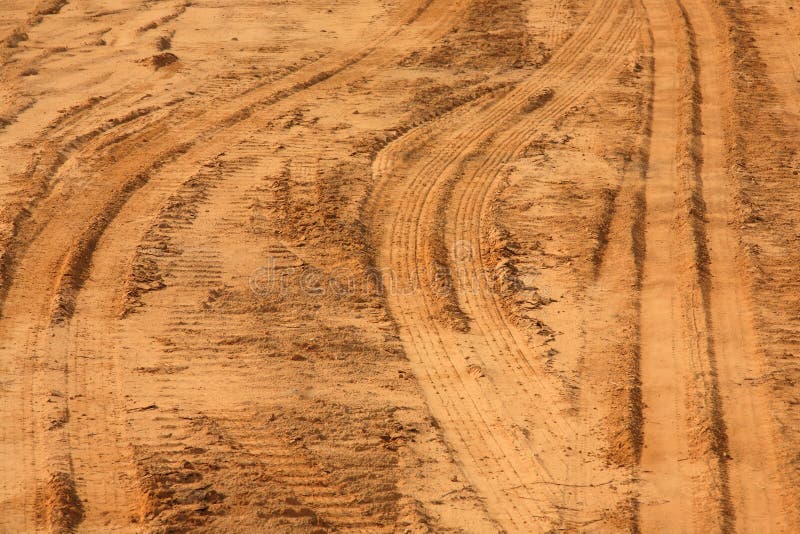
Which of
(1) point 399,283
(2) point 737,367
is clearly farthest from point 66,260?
(2) point 737,367

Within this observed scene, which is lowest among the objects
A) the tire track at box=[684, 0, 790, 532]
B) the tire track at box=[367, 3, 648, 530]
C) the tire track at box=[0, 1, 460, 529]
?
the tire track at box=[684, 0, 790, 532]

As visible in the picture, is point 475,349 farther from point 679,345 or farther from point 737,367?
point 737,367

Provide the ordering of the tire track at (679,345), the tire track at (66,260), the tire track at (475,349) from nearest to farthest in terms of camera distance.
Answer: the tire track at (66,260) → the tire track at (679,345) → the tire track at (475,349)

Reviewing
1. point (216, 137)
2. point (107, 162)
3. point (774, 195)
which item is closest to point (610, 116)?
point (774, 195)

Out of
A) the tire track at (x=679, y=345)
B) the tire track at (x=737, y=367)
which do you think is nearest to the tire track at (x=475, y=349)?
the tire track at (x=679, y=345)

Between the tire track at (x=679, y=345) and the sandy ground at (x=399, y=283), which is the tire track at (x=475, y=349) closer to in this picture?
the sandy ground at (x=399, y=283)

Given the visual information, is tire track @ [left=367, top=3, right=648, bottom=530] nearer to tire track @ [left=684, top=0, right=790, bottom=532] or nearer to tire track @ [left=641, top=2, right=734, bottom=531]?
tire track @ [left=641, top=2, right=734, bottom=531]

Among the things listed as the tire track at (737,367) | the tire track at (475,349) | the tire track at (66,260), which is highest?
the tire track at (66,260)

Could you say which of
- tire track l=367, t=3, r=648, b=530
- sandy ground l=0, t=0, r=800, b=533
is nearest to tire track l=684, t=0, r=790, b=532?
sandy ground l=0, t=0, r=800, b=533
